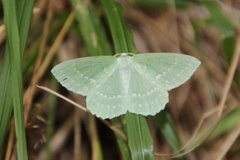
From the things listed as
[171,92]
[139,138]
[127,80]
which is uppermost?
[127,80]

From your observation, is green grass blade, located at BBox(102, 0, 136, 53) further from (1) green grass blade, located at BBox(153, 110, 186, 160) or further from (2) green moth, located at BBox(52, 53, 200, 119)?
(1) green grass blade, located at BBox(153, 110, 186, 160)

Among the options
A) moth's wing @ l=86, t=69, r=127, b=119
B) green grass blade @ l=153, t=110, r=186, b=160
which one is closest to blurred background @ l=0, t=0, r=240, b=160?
green grass blade @ l=153, t=110, r=186, b=160

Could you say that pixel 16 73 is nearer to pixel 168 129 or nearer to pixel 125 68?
pixel 125 68

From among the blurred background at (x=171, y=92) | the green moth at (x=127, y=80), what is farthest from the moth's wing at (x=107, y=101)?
the blurred background at (x=171, y=92)

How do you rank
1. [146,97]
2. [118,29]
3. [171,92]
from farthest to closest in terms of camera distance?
1. [171,92]
2. [118,29]
3. [146,97]

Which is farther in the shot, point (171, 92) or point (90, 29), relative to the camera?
point (171, 92)

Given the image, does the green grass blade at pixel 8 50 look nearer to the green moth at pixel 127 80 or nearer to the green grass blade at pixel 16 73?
the green grass blade at pixel 16 73

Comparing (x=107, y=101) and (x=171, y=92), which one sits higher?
(x=107, y=101)

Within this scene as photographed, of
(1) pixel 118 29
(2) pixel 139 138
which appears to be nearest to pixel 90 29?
(1) pixel 118 29

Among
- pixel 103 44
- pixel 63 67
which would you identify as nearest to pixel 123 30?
pixel 103 44
